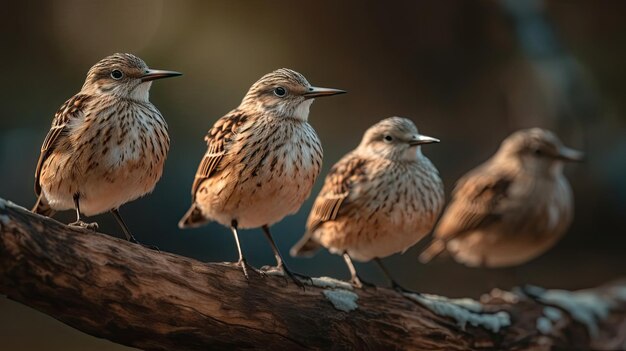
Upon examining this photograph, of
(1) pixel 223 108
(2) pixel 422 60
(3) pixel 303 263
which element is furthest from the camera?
(2) pixel 422 60

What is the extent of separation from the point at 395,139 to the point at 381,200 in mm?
269

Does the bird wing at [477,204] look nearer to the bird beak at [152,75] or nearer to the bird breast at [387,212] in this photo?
the bird breast at [387,212]

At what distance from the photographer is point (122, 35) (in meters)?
4.20

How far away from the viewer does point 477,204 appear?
440 cm

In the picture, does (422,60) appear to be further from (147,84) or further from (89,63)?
(147,84)

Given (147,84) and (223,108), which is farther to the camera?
(223,108)

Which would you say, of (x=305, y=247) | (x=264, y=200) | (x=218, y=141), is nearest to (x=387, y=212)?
(x=305, y=247)

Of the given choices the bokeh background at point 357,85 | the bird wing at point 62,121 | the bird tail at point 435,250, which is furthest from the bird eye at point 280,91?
the bird tail at point 435,250

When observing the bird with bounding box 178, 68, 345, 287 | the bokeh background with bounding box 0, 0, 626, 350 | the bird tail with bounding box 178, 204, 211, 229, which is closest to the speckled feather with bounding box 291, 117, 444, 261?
the bird with bounding box 178, 68, 345, 287

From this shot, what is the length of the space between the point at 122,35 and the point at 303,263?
1.69 m

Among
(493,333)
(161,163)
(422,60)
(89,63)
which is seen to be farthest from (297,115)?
(422,60)

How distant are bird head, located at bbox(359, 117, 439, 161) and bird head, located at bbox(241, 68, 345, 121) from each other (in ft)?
1.68

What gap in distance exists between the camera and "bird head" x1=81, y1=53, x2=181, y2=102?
9.18 feet

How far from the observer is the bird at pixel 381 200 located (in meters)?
3.41
